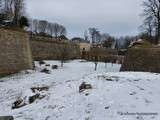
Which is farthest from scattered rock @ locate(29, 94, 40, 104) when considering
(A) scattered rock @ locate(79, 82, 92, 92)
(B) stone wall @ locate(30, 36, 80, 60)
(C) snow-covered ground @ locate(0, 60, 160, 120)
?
(B) stone wall @ locate(30, 36, 80, 60)

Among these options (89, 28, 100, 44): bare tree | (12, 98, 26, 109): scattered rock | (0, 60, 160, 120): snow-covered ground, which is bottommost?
(12, 98, 26, 109): scattered rock

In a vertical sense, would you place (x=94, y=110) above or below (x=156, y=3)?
below

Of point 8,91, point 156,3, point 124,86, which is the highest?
point 156,3

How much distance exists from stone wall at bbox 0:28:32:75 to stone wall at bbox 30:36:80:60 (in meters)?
10.2

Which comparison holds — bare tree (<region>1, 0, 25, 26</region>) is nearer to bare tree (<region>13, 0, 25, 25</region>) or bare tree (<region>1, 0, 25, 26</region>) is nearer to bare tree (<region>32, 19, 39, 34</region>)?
bare tree (<region>13, 0, 25, 25</region>)

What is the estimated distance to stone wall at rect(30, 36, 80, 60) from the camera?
40103 mm

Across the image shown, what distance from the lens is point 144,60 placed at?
2566cm

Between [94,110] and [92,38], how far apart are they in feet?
241

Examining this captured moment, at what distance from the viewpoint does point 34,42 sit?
40375 mm

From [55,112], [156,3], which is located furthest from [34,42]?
[55,112]

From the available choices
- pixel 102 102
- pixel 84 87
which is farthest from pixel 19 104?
pixel 102 102

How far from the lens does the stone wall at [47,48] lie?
40103mm

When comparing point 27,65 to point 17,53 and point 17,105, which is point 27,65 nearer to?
point 17,53

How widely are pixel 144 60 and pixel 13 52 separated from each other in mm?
10305
